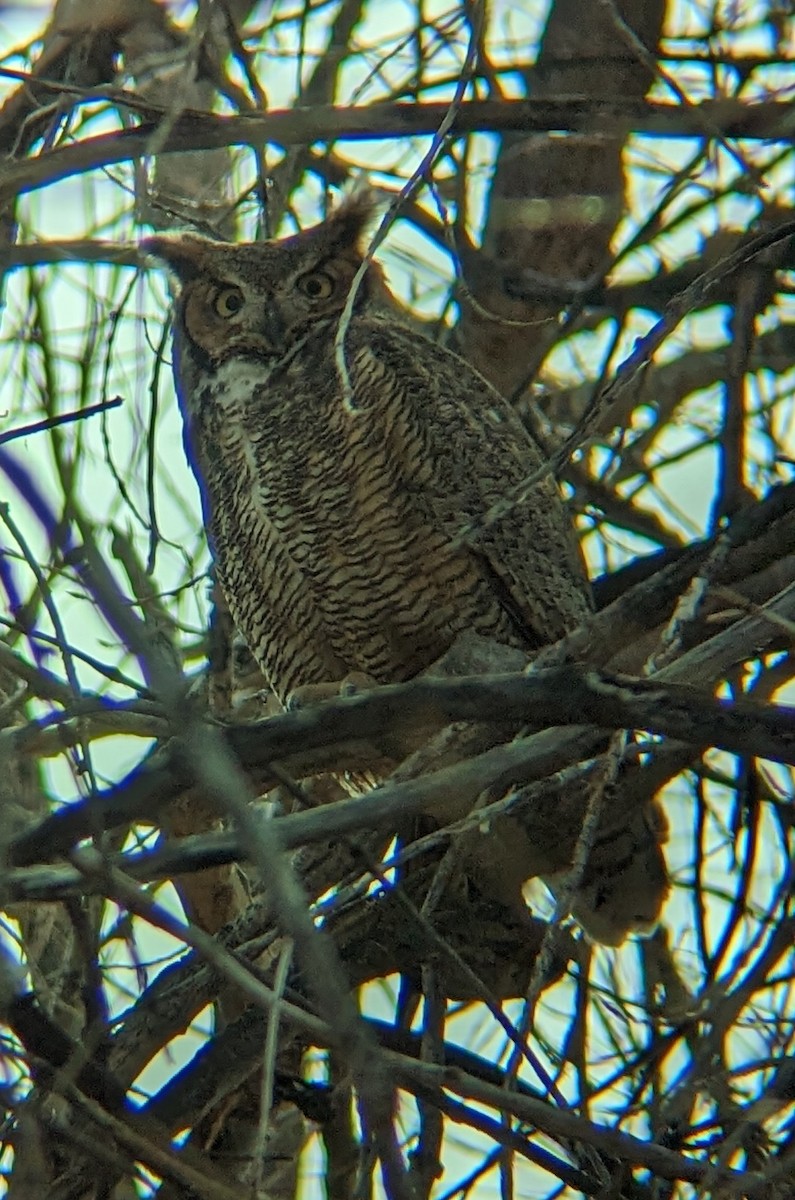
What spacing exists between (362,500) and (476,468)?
0.93ft

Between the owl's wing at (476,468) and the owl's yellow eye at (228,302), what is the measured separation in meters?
0.37

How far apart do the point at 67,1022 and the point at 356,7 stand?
2224 millimetres

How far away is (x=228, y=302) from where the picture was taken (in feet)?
12.3

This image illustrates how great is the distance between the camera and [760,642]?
6.45 feet

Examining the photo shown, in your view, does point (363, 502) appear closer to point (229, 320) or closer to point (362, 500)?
point (362, 500)

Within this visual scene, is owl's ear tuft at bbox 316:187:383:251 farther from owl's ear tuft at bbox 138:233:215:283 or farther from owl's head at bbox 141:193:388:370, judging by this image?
owl's ear tuft at bbox 138:233:215:283

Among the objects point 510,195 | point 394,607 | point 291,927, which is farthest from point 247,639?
point 291,927

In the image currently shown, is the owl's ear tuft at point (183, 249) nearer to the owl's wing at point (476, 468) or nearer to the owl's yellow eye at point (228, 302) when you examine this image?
the owl's yellow eye at point (228, 302)

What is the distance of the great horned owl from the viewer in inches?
127

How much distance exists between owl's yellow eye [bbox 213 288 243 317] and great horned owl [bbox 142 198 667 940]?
0.16ft

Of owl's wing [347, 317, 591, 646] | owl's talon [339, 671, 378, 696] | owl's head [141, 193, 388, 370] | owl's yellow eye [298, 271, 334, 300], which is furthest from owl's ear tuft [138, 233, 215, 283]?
owl's talon [339, 671, 378, 696]

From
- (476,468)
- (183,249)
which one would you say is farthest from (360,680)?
(183,249)

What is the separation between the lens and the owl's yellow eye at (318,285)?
373 centimetres

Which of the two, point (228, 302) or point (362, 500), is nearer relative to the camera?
point (362, 500)
